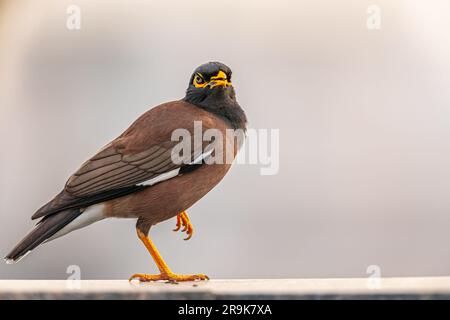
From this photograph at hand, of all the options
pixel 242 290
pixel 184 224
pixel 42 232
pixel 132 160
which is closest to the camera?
pixel 242 290

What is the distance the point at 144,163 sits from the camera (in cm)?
181

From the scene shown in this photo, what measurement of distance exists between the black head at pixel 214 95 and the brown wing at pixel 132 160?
34mm

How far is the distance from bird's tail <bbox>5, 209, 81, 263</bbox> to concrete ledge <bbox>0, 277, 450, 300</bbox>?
74mm

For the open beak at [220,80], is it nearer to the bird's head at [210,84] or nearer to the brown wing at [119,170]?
the bird's head at [210,84]

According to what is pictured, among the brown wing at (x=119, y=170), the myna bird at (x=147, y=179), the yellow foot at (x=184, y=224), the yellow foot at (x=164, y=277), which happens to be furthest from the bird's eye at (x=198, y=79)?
the yellow foot at (x=164, y=277)

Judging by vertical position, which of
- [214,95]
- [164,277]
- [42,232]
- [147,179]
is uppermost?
Answer: [214,95]

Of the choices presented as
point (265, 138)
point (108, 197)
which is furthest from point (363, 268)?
point (108, 197)

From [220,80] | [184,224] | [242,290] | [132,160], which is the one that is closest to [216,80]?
[220,80]

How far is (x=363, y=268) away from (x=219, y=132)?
0.90 meters

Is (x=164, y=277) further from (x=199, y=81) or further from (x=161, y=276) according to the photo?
(x=199, y=81)

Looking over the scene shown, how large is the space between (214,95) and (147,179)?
0.31 m

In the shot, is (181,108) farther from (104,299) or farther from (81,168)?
(104,299)

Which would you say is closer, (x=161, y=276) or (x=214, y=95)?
(x=161, y=276)

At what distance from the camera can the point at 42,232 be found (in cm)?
171
